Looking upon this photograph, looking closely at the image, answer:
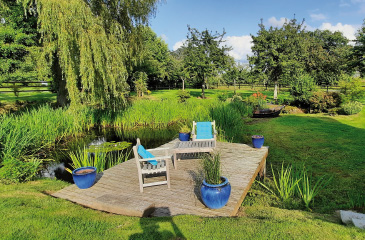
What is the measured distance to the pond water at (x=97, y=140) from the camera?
7.15 metres

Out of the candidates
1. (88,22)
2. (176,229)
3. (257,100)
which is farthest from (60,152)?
(257,100)

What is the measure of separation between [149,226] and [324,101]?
50.7ft

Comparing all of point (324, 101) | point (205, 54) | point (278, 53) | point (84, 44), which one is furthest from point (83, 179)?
point (278, 53)

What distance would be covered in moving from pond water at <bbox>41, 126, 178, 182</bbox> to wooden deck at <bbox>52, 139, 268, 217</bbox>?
2286 millimetres

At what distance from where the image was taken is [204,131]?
22.5ft

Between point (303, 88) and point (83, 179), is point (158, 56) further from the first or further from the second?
point (83, 179)

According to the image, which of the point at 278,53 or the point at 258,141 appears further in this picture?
the point at 278,53

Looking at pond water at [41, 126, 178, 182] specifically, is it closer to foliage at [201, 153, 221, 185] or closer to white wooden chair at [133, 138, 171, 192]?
white wooden chair at [133, 138, 171, 192]

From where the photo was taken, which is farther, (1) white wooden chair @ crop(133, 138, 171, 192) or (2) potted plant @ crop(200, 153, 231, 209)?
(1) white wooden chair @ crop(133, 138, 171, 192)

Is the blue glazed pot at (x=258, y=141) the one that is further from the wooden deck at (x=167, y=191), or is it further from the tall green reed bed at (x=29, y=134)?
the tall green reed bed at (x=29, y=134)

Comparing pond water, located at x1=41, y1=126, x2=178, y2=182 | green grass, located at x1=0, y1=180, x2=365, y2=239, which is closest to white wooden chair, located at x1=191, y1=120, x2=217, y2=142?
pond water, located at x1=41, y1=126, x2=178, y2=182

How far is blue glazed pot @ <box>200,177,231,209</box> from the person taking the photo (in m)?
3.34

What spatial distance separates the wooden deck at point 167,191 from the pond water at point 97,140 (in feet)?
7.50

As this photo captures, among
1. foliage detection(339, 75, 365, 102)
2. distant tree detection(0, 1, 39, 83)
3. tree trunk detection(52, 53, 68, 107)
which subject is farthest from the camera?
foliage detection(339, 75, 365, 102)
